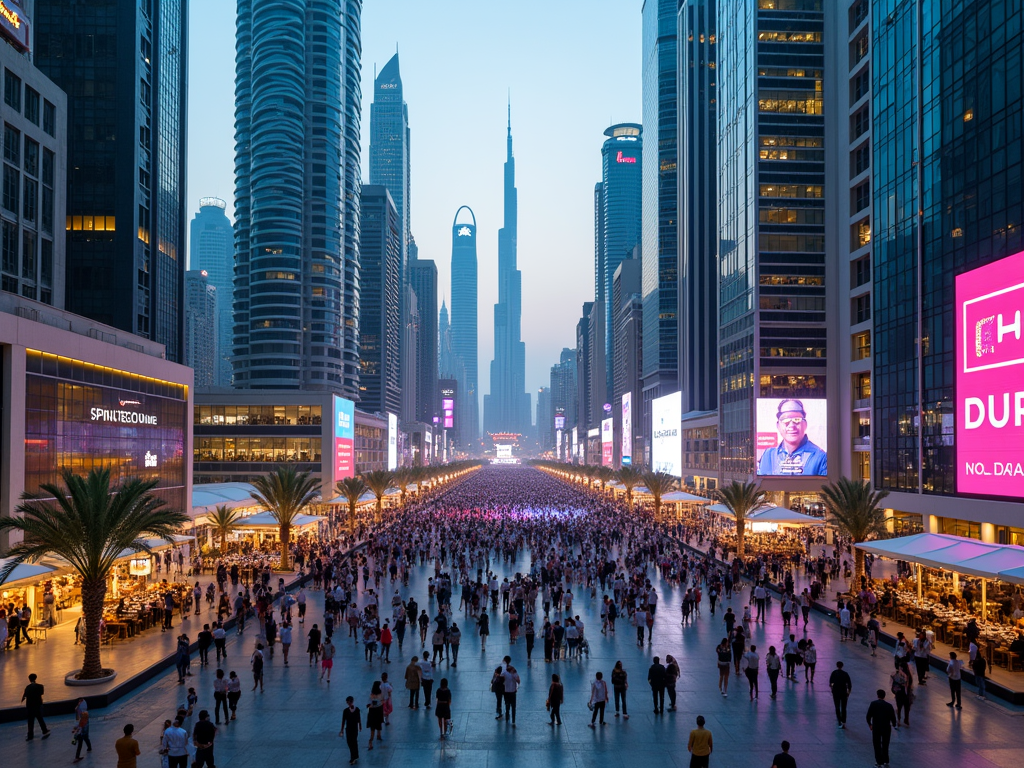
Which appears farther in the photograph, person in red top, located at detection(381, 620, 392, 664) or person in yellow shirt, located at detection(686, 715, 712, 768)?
person in red top, located at detection(381, 620, 392, 664)

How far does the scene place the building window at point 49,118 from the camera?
147ft

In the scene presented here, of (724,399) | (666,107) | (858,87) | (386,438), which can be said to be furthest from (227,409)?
(666,107)

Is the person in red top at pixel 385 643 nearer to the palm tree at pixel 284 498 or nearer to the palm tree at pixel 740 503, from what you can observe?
the palm tree at pixel 284 498

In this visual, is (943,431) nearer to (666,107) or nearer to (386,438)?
(386,438)

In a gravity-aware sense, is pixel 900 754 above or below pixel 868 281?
below

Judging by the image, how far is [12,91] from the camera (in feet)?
135

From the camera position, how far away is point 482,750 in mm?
16000

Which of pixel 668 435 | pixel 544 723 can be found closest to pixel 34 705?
pixel 544 723

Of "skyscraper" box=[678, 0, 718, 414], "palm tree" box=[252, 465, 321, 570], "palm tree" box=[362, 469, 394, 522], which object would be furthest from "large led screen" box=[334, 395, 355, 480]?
"skyscraper" box=[678, 0, 718, 414]

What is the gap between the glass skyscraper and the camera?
125 feet

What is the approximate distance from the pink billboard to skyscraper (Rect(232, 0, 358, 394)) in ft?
359

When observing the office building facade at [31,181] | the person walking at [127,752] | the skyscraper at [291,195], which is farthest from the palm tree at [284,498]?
the skyscraper at [291,195]

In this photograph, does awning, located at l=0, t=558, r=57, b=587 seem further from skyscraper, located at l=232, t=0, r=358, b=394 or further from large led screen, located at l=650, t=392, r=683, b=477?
skyscraper, located at l=232, t=0, r=358, b=394

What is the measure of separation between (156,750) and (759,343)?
66.9m
